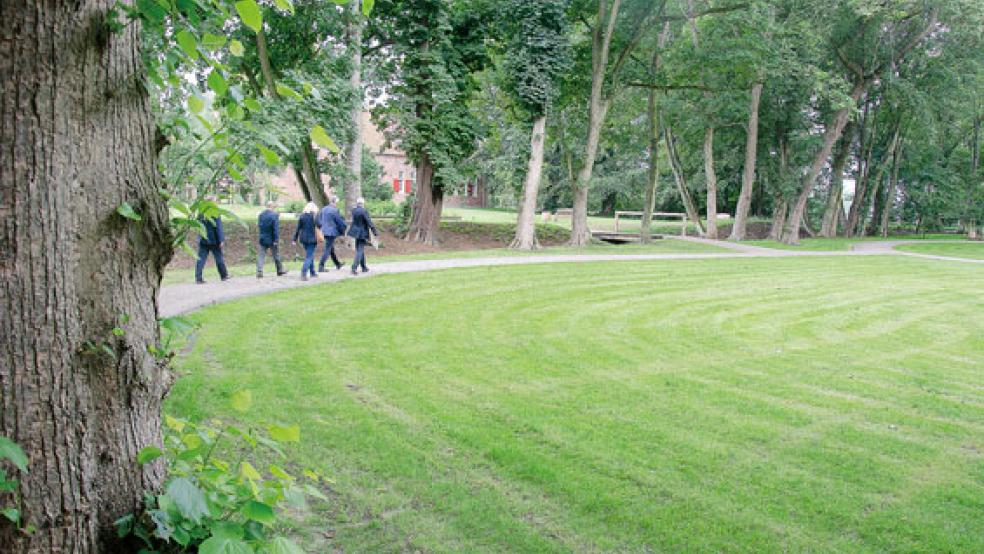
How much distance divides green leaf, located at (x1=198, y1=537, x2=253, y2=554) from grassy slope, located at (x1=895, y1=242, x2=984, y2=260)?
3107 cm

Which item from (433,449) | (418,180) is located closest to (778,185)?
(418,180)

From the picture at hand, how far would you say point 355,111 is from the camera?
20250 millimetres

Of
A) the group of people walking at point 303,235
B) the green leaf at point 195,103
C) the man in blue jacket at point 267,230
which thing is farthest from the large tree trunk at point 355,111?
the green leaf at point 195,103

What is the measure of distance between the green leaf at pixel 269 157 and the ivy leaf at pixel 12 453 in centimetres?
111

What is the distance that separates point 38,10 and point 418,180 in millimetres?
22788

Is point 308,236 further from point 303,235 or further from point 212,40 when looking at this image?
point 212,40

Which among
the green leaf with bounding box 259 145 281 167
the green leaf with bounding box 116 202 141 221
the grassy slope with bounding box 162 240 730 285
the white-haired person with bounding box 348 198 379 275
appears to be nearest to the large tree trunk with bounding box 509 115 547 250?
the grassy slope with bounding box 162 240 730 285

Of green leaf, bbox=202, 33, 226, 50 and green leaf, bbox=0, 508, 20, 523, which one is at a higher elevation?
green leaf, bbox=202, 33, 226, 50

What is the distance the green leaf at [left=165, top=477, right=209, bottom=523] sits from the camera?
218 cm

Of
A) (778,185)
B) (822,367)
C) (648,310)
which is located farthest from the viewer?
(778,185)

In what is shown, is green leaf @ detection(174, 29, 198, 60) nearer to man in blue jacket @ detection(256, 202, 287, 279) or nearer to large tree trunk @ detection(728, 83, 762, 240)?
man in blue jacket @ detection(256, 202, 287, 279)

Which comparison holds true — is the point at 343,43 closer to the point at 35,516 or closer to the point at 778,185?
the point at 35,516

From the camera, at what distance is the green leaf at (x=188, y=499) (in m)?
2.18

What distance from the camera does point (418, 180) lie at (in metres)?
24.6
